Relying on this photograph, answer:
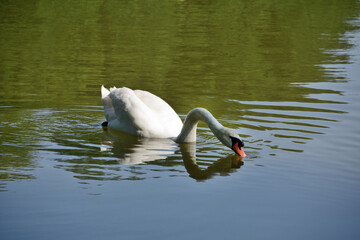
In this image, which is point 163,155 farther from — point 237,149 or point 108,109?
point 108,109

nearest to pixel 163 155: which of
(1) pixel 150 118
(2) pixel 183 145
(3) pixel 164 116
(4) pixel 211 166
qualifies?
(2) pixel 183 145

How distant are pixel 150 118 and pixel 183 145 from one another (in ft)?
2.75

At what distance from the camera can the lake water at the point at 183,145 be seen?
771 centimetres

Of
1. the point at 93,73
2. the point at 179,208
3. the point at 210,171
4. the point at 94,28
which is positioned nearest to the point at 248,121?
the point at 210,171

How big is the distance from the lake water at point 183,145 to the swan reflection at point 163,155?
1.2 inches

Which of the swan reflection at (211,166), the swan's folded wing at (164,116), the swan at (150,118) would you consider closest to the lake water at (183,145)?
the swan reflection at (211,166)

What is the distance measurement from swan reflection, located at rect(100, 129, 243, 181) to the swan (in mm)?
144

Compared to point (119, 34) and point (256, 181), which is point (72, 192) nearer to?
point (256, 181)

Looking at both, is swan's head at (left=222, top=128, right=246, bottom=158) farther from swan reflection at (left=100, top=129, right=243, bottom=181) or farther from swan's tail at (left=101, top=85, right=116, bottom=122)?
swan's tail at (left=101, top=85, right=116, bottom=122)

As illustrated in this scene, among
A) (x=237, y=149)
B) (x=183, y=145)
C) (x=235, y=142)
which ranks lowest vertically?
(x=183, y=145)

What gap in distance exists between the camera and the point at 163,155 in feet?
35.0

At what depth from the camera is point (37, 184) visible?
8938mm

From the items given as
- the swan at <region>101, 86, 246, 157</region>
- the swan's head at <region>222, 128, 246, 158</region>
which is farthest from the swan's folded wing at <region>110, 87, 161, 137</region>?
the swan's head at <region>222, 128, 246, 158</region>

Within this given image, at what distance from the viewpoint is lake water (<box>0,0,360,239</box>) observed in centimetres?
771
